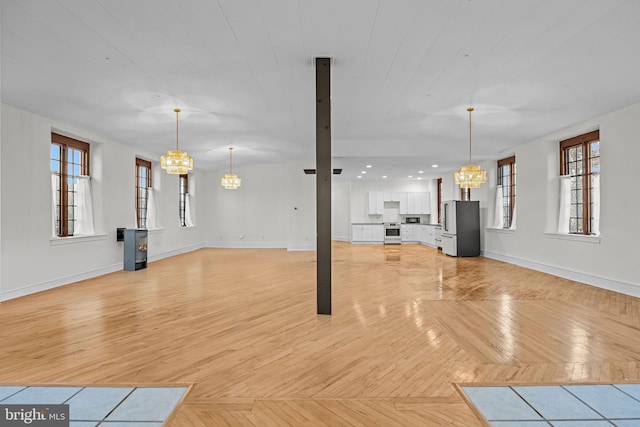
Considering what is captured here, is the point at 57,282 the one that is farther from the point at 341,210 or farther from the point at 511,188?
the point at 341,210

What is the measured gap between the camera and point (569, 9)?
9.93ft

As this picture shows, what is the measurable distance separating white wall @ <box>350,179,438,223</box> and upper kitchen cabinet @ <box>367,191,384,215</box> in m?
0.45

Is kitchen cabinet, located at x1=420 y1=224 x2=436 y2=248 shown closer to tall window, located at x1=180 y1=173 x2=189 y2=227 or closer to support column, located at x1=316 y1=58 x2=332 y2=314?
tall window, located at x1=180 y1=173 x2=189 y2=227

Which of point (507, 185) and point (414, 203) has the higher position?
point (507, 185)

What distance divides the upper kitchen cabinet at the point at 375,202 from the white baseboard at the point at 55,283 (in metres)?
9.83

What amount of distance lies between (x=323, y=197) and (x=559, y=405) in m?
2.92

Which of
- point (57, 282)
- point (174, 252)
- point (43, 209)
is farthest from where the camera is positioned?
point (174, 252)

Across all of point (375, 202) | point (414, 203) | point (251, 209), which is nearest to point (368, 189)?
point (375, 202)

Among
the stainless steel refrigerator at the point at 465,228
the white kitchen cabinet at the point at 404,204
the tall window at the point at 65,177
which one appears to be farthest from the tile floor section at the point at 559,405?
the white kitchen cabinet at the point at 404,204

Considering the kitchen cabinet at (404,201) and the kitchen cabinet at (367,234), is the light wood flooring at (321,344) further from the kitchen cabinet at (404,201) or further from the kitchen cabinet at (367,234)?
the kitchen cabinet at (404,201)

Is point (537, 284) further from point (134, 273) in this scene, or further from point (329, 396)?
point (134, 273)

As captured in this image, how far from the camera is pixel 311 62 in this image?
13.8ft

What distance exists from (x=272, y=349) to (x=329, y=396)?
0.96m

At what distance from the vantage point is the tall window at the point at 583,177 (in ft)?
21.0
